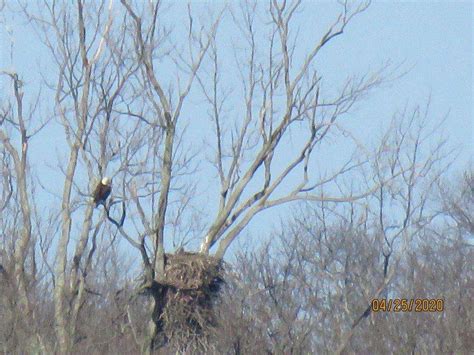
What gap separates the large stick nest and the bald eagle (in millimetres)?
1937

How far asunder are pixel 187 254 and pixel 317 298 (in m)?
4.72

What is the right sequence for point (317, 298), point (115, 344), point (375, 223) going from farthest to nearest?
point (375, 223) < point (317, 298) < point (115, 344)

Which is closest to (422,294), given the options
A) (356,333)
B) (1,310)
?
(356,333)

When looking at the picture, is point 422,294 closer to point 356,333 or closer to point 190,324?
point 356,333

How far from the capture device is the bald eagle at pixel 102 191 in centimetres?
1480

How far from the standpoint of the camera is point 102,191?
14844mm

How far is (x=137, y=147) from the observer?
63.1 ft

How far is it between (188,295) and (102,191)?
8.40 feet
